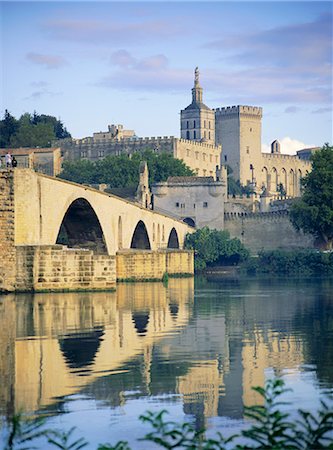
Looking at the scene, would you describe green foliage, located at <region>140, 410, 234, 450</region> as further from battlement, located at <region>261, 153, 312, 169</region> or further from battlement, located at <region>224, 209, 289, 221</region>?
battlement, located at <region>261, 153, 312, 169</region>

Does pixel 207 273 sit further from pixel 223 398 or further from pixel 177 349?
pixel 223 398

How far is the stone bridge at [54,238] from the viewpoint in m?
41.9

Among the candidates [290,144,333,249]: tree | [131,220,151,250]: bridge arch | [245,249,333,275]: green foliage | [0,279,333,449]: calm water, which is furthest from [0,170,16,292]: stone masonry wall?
[290,144,333,249]: tree

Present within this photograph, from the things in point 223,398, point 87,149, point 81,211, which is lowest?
point 223,398

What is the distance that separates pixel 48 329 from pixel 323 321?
8.07 metres

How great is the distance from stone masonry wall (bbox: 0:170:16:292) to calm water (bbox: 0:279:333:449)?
186cm

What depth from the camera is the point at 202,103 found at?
192000 millimetres

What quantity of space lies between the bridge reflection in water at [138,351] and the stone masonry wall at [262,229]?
3103 inches

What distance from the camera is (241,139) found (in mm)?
186000

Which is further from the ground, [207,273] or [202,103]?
[202,103]

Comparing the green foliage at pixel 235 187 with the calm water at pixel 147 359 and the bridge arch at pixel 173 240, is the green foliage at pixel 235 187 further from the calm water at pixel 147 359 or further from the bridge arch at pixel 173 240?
the calm water at pixel 147 359

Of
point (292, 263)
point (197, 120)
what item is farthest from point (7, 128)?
point (292, 263)

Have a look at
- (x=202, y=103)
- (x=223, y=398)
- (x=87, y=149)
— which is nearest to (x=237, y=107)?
(x=202, y=103)

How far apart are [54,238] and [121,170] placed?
77773 mm
